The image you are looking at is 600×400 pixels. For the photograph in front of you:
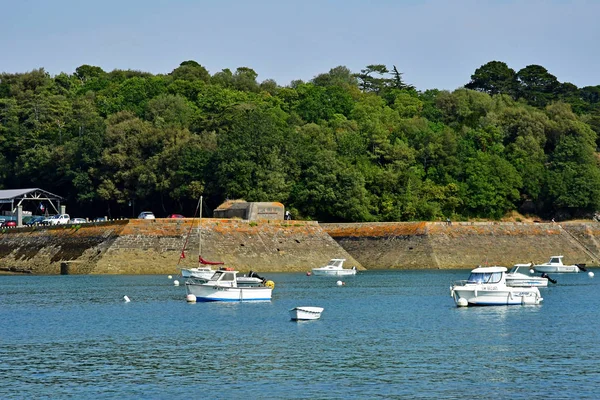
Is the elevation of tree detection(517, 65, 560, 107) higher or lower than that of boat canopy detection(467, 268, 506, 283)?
higher

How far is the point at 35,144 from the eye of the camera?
421 feet

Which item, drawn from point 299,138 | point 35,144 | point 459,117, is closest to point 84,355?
point 299,138

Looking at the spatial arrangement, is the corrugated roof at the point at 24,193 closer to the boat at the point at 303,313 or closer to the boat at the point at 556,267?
the boat at the point at 556,267

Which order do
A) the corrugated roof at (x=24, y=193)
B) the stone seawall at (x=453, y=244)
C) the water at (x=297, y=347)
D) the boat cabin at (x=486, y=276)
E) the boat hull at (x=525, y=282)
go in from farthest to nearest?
1. the corrugated roof at (x=24, y=193)
2. the stone seawall at (x=453, y=244)
3. the boat hull at (x=525, y=282)
4. the boat cabin at (x=486, y=276)
5. the water at (x=297, y=347)

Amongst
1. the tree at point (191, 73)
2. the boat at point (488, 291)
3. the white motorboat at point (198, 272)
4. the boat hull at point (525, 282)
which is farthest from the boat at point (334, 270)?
the tree at point (191, 73)

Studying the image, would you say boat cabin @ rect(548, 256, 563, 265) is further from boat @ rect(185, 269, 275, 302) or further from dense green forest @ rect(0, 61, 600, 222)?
boat @ rect(185, 269, 275, 302)

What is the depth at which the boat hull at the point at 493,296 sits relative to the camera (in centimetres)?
5791

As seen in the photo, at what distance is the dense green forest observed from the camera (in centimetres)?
10506

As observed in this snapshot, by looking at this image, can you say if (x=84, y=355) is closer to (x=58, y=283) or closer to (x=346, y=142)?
(x=58, y=283)

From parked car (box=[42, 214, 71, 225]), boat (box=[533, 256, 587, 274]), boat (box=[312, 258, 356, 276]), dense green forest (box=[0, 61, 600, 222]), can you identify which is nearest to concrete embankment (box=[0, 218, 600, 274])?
boat (box=[533, 256, 587, 274])

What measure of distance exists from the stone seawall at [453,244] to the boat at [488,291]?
31315 millimetres

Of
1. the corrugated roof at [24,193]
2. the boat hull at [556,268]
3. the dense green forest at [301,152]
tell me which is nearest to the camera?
the boat hull at [556,268]

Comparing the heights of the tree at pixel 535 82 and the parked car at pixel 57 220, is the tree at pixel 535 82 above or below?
above

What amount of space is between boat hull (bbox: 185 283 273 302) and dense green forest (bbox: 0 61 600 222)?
39749 mm
